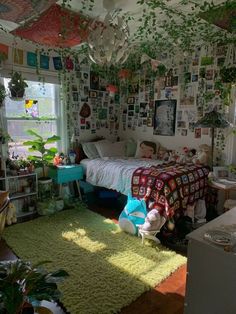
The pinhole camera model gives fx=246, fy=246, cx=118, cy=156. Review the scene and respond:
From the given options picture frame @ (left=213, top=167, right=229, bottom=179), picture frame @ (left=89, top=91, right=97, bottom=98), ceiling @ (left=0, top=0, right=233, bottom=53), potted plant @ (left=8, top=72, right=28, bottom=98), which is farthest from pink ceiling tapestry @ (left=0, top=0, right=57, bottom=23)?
picture frame @ (left=213, top=167, right=229, bottom=179)

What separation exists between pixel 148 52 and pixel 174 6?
1.25 meters

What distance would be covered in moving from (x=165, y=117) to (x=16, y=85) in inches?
86.3

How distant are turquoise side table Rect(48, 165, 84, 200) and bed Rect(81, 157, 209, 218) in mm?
305

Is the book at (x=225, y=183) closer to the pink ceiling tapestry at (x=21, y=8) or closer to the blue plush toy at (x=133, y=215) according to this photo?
the blue plush toy at (x=133, y=215)

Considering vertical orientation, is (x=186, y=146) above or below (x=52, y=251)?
above

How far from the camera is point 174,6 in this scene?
2311 millimetres

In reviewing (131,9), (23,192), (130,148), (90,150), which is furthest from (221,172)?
(23,192)

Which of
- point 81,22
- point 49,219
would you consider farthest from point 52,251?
point 81,22

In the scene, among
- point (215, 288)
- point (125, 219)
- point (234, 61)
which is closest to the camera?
point (215, 288)

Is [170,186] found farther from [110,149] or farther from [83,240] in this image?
[110,149]

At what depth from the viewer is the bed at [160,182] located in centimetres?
262

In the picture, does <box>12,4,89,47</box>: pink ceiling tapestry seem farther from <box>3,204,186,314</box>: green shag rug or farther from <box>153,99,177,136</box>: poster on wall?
<box>3,204,186,314</box>: green shag rug

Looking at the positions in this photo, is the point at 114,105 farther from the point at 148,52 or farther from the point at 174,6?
the point at 174,6

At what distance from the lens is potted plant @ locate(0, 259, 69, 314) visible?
2.80 feet
